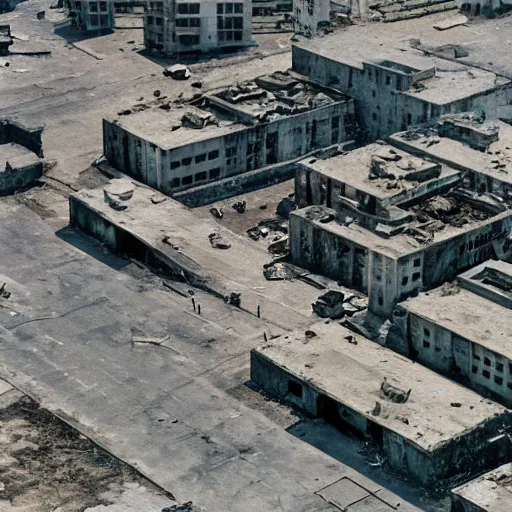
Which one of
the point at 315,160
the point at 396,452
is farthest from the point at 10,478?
the point at 315,160

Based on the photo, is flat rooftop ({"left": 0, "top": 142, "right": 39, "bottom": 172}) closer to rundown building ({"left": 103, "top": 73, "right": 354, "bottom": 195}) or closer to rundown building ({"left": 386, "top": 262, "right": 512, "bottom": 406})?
rundown building ({"left": 103, "top": 73, "right": 354, "bottom": 195})

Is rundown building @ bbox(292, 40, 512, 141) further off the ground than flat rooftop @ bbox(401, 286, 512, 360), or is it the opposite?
rundown building @ bbox(292, 40, 512, 141)

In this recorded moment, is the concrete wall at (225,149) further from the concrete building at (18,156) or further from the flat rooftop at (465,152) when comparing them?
the flat rooftop at (465,152)

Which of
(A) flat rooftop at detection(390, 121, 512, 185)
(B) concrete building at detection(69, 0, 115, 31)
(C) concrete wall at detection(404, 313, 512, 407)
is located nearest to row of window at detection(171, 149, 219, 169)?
(A) flat rooftop at detection(390, 121, 512, 185)

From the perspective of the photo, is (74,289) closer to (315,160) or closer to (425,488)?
(315,160)

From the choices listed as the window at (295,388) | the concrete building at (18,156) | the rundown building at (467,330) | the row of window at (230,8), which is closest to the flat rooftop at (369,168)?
the rundown building at (467,330)

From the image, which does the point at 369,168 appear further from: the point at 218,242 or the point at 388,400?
the point at 388,400
